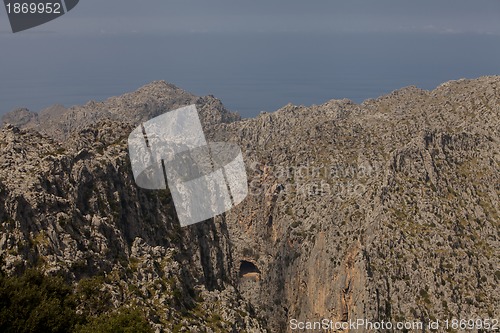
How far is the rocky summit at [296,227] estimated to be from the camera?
43688 mm

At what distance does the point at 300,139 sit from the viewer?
108562 millimetres

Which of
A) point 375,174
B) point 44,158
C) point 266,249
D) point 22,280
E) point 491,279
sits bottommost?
point 266,249

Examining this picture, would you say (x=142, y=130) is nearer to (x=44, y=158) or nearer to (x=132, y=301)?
(x=44, y=158)

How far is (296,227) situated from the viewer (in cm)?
8869

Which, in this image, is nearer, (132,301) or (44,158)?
(132,301)

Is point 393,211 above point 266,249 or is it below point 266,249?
above

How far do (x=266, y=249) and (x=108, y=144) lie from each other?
51.1 meters

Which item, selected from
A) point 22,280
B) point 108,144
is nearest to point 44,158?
point 108,144

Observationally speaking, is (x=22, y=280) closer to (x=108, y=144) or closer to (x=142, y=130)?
(x=108, y=144)

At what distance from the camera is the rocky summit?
143 feet

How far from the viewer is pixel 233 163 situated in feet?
380

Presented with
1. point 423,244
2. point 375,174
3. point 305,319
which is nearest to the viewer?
point 423,244

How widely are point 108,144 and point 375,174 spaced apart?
161 ft

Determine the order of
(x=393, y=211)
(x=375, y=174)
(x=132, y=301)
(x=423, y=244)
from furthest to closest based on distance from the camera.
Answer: (x=375, y=174) < (x=393, y=211) < (x=423, y=244) < (x=132, y=301)
